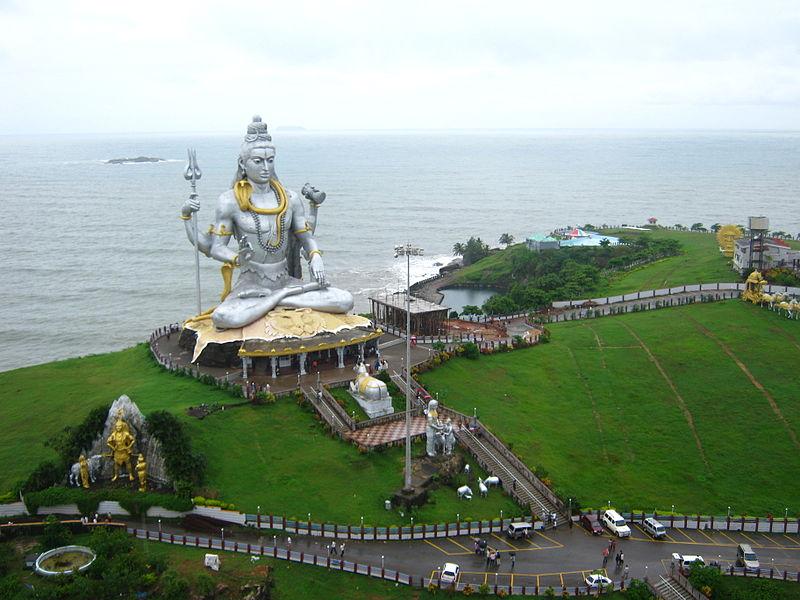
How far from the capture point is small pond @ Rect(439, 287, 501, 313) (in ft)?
254

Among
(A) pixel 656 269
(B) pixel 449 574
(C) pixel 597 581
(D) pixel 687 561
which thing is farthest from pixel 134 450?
(A) pixel 656 269

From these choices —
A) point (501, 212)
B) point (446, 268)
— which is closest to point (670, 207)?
point (501, 212)

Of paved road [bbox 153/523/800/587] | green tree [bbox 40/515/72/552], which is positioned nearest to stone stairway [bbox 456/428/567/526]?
paved road [bbox 153/523/800/587]

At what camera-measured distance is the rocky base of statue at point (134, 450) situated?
3138cm

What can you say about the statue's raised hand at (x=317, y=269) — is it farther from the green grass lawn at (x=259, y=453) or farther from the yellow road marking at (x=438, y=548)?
the yellow road marking at (x=438, y=548)

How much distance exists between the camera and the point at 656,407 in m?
41.5

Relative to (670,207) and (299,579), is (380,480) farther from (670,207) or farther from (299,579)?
(670,207)

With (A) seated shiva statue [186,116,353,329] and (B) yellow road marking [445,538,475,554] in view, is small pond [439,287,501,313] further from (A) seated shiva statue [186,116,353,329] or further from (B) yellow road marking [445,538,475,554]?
(B) yellow road marking [445,538,475,554]

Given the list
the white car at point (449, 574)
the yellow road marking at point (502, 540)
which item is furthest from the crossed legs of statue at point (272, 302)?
the white car at point (449, 574)

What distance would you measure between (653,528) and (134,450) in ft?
68.0

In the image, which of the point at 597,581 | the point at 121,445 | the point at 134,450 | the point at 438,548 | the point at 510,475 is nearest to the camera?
the point at 597,581

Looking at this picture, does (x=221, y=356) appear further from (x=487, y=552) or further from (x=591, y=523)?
(x=591, y=523)

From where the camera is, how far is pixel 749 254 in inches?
2440

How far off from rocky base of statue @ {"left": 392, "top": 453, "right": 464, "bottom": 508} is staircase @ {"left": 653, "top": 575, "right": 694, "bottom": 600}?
9.26m
